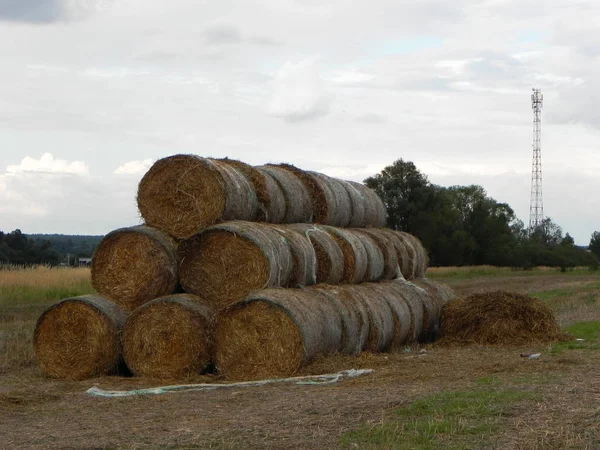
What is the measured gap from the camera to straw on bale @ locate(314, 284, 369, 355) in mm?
14078

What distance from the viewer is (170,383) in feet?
41.2

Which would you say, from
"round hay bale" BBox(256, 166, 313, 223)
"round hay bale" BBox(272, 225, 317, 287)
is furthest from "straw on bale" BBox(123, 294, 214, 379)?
"round hay bale" BBox(256, 166, 313, 223)

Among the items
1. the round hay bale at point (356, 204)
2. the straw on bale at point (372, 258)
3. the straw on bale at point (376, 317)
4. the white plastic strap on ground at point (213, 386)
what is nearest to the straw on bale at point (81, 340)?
the white plastic strap on ground at point (213, 386)

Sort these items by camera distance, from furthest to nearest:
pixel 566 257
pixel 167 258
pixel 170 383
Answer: pixel 566 257, pixel 167 258, pixel 170 383

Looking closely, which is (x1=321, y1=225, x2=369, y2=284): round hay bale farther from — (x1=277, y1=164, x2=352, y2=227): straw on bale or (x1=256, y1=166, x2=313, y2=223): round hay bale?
(x1=277, y1=164, x2=352, y2=227): straw on bale

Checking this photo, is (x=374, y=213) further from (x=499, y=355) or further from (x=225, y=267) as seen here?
(x=225, y=267)

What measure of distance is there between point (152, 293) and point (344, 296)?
2.88 meters

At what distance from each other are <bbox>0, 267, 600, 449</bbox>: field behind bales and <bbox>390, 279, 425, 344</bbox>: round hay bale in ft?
6.87

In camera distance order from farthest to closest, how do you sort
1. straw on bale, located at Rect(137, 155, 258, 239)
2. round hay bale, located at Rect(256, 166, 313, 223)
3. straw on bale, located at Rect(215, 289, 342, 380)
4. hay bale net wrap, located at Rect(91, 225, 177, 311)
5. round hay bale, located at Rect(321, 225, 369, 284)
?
round hay bale, located at Rect(321, 225, 369, 284) → round hay bale, located at Rect(256, 166, 313, 223) → straw on bale, located at Rect(137, 155, 258, 239) → hay bale net wrap, located at Rect(91, 225, 177, 311) → straw on bale, located at Rect(215, 289, 342, 380)

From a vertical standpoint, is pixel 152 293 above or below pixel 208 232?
below

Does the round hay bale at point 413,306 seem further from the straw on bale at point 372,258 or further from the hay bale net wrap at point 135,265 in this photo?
the hay bale net wrap at point 135,265

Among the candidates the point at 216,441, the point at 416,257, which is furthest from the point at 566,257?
the point at 216,441

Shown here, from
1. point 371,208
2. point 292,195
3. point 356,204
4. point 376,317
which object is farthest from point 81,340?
point 371,208

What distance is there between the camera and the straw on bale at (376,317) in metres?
15.0
